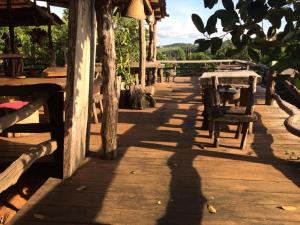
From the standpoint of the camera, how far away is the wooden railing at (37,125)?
3.35 meters

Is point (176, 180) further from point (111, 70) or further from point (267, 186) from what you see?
point (111, 70)

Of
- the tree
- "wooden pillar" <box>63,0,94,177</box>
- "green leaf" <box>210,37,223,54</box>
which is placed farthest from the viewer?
"wooden pillar" <box>63,0,94,177</box>

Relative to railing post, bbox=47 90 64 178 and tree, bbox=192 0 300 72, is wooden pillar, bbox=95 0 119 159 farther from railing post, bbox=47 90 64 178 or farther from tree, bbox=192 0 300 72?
tree, bbox=192 0 300 72

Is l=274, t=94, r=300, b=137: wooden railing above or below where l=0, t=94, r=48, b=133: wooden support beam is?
below

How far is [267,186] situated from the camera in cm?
396

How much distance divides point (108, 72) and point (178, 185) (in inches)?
67.6

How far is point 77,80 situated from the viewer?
13.9 ft

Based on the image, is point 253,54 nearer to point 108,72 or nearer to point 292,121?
point 108,72

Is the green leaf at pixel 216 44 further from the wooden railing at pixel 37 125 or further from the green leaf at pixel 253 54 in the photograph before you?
the wooden railing at pixel 37 125

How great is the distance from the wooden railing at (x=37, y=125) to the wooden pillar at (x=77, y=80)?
13 cm

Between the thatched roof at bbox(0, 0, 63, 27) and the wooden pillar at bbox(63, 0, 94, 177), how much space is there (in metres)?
6.46

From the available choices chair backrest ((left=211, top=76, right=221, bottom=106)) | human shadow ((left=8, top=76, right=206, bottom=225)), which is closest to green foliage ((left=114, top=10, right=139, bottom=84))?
Result: chair backrest ((left=211, top=76, right=221, bottom=106))

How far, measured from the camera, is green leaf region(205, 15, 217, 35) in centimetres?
110

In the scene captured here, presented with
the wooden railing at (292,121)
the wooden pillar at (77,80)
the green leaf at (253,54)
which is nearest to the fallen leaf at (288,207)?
the wooden railing at (292,121)
